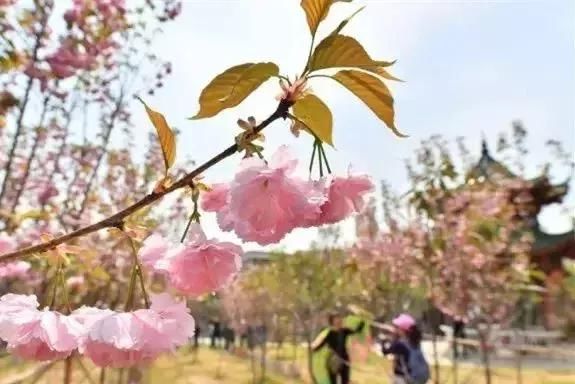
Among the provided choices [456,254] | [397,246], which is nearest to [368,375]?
[397,246]

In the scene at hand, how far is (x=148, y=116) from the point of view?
0.68 metres

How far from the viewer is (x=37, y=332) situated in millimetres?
726

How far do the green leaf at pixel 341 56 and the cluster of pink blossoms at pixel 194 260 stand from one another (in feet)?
0.71

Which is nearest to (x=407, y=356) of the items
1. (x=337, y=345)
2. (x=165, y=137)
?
(x=337, y=345)

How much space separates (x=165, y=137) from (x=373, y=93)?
0.65 ft

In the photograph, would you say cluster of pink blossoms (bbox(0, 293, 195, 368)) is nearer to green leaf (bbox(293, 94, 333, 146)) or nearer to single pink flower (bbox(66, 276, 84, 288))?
green leaf (bbox(293, 94, 333, 146))

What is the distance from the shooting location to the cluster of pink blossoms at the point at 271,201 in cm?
68

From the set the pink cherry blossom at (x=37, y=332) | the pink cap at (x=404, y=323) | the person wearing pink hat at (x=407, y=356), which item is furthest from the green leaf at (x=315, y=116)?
the pink cap at (x=404, y=323)

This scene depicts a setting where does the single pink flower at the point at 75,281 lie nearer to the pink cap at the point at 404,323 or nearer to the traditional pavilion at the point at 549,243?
the pink cap at the point at 404,323

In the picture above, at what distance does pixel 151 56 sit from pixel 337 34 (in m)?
3.65

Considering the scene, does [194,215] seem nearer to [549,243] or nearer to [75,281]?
[75,281]

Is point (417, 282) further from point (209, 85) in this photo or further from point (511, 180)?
point (209, 85)

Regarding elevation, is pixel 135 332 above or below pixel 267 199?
below

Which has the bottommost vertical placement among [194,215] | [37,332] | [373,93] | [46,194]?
[37,332]
